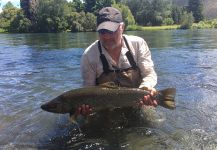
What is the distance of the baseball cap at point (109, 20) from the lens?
6105mm

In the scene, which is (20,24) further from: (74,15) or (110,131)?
(110,131)

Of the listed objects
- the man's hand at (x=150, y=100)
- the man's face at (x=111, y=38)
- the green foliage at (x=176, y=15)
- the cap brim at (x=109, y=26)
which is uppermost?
the cap brim at (x=109, y=26)

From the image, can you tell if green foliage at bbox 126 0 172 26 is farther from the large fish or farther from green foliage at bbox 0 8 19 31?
the large fish

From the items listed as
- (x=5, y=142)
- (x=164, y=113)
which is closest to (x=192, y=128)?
(x=164, y=113)

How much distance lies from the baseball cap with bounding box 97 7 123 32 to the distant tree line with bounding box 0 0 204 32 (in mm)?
75808

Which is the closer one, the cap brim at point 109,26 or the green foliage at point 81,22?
the cap brim at point 109,26

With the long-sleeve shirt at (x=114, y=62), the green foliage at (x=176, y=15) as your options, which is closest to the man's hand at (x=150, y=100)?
the long-sleeve shirt at (x=114, y=62)

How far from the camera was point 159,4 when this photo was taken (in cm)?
11538

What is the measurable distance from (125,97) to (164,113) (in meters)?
2.18

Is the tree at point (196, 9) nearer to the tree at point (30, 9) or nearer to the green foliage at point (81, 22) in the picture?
the green foliage at point (81, 22)

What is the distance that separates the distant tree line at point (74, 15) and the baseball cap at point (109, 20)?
75808 mm

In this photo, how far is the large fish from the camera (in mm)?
5945

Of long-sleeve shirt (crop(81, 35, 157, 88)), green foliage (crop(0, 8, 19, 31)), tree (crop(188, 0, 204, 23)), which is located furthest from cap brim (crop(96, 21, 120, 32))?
tree (crop(188, 0, 204, 23))

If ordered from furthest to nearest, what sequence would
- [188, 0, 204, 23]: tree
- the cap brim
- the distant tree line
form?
[188, 0, 204, 23]: tree
the distant tree line
the cap brim
